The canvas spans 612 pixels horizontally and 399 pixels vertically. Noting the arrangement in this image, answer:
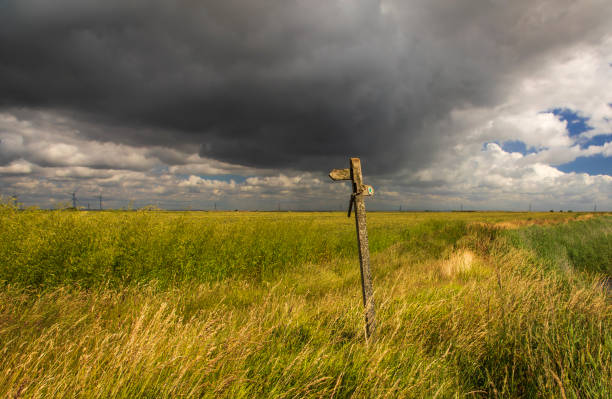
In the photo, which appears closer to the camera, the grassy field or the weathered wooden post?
the grassy field

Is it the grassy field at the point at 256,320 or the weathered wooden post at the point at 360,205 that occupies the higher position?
the weathered wooden post at the point at 360,205

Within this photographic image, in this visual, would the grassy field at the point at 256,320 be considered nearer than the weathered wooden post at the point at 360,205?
Yes

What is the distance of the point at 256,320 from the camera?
12.8ft

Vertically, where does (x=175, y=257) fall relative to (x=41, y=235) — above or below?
below

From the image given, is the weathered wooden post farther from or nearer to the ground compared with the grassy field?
farther from the ground

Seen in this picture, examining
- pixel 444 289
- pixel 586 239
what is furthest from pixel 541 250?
pixel 444 289

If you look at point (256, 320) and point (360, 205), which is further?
point (360, 205)

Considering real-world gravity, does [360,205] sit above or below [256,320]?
above

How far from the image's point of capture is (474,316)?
454cm

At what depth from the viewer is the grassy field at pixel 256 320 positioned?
8.25 feet

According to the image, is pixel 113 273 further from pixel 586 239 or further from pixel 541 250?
pixel 586 239

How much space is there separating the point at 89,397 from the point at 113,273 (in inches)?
216

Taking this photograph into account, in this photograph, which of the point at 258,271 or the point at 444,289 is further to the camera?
the point at 258,271

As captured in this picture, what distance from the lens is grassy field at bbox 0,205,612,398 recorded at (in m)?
2.51
